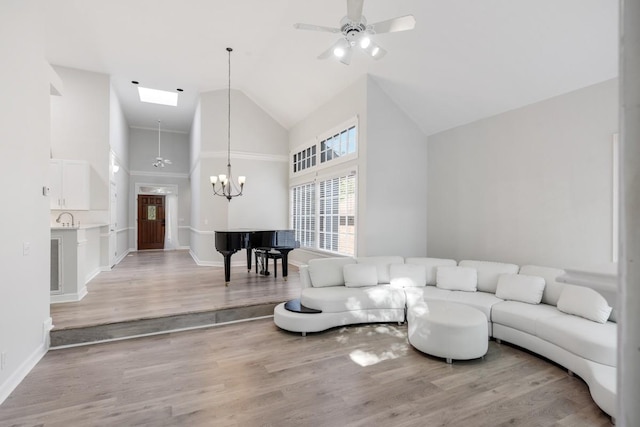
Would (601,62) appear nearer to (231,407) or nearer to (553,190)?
(553,190)

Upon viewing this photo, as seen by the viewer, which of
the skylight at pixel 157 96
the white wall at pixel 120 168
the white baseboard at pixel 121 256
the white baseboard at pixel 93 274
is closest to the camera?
the white baseboard at pixel 93 274

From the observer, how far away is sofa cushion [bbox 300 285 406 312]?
4.05 meters

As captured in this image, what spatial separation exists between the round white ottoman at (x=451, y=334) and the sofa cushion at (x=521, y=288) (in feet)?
2.46

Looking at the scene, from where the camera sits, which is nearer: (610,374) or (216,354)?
(610,374)

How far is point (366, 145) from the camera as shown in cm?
515

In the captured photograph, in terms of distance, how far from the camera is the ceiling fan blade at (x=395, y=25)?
2.92 meters

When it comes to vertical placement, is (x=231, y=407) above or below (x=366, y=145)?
below

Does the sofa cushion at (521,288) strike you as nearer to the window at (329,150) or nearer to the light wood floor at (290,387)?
the light wood floor at (290,387)

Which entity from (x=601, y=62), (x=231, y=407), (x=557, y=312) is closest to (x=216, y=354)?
(x=231, y=407)

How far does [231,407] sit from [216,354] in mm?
995

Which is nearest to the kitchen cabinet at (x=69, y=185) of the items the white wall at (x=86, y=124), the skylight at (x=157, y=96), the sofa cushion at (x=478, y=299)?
the white wall at (x=86, y=124)

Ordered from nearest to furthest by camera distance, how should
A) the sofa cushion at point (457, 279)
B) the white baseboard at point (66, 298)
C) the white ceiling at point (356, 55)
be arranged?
the white ceiling at point (356, 55) < the sofa cushion at point (457, 279) < the white baseboard at point (66, 298)

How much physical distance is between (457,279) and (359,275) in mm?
1331

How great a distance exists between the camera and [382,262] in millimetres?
4859
